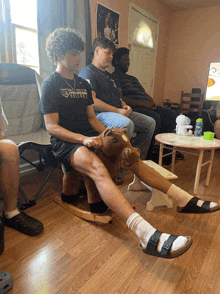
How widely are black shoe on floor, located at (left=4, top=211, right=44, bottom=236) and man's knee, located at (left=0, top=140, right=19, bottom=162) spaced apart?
1.17ft

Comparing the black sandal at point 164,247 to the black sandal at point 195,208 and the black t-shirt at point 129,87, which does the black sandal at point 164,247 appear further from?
the black t-shirt at point 129,87

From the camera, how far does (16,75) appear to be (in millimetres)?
1859

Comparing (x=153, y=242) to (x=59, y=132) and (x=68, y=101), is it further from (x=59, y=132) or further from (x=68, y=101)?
(x=68, y=101)

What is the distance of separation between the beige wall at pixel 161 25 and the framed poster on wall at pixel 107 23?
0.06 meters

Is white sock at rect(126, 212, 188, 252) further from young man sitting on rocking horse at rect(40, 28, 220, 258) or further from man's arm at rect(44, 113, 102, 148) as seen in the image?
man's arm at rect(44, 113, 102, 148)

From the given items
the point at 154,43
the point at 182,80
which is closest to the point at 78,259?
the point at 154,43

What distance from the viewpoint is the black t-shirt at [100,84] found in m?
2.09

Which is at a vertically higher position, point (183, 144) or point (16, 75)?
point (16, 75)

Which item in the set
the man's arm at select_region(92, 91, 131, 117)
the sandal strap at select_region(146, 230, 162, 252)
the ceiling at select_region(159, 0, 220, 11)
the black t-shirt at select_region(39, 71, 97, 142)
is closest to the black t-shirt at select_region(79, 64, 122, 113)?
the man's arm at select_region(92, 91, 131, 117)

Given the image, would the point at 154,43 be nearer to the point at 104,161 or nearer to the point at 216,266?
the point at 104,161

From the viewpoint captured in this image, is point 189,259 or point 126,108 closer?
point 189,259

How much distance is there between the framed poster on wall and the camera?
2762mm

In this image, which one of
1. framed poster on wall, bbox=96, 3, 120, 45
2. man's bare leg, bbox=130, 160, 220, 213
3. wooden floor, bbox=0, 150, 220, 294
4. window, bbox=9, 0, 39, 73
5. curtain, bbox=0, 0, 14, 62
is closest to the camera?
wooden floor, bbox=0, 150, 220, 294

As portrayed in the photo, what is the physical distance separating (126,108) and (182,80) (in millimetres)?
3055
